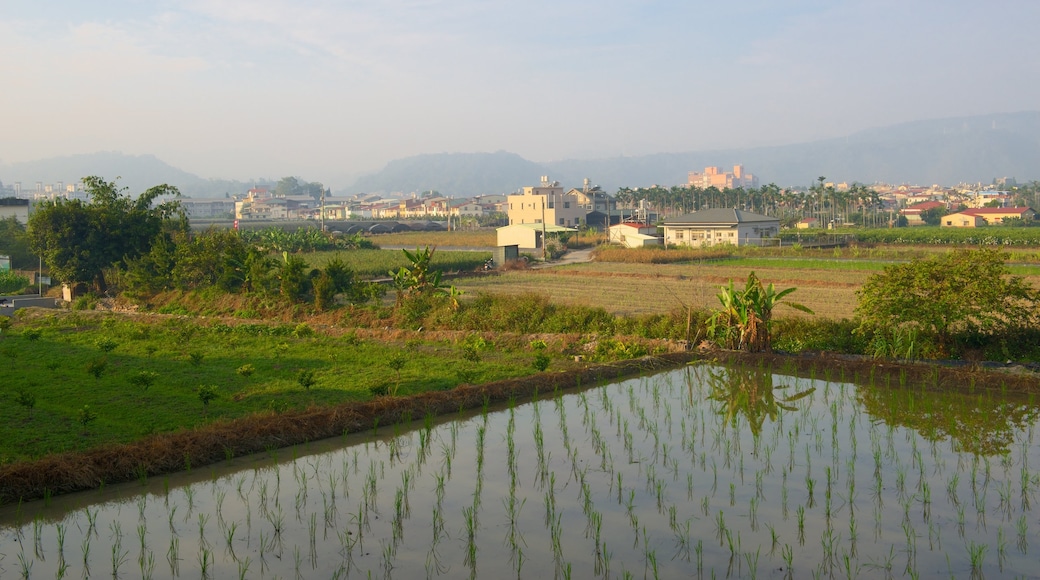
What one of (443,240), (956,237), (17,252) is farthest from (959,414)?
(443,240)

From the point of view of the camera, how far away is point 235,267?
2325 cm

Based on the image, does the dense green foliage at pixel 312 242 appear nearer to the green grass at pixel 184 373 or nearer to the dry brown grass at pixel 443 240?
the dry brown grass at pixel 443 240

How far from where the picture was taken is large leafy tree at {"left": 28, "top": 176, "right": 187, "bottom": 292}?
88.1ft

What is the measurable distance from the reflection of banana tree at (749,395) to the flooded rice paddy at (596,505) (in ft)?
0.38

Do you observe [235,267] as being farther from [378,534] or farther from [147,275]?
[378,534]

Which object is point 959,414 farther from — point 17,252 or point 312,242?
point 312,242

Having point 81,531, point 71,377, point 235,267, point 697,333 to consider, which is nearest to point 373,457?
point 81,531

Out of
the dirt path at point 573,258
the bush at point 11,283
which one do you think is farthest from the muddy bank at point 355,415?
the bush at point 11,283

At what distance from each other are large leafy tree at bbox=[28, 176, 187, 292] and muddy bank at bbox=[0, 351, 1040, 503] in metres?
19.0

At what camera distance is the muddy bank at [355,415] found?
784 cm

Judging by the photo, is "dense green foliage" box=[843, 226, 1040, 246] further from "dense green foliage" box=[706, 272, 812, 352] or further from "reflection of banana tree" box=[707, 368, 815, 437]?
"reflection of banana tree" box=[707, 368, 815, 437]

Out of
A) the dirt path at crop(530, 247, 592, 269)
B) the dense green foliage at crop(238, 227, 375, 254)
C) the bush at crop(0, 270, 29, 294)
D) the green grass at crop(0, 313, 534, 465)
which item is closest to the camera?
the green grass at crop(0, 313, 534, 465)

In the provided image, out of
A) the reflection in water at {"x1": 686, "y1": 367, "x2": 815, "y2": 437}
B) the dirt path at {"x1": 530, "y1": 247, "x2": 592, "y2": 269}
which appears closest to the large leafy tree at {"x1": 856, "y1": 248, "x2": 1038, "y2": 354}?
the reflection in water at {"x1": 686, "y1": 367, "x2": 815, "y2": 437}

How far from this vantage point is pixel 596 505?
290 inches
